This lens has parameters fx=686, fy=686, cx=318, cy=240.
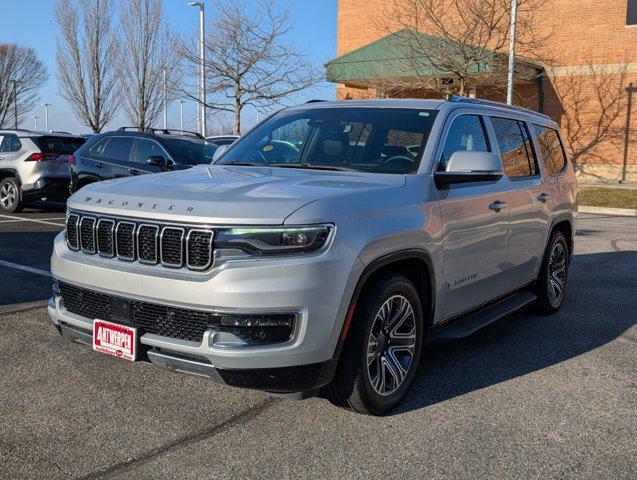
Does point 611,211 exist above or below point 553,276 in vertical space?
below

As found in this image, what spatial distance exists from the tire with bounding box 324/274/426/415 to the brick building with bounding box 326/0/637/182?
20.8 m

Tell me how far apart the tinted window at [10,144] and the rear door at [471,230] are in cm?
1214

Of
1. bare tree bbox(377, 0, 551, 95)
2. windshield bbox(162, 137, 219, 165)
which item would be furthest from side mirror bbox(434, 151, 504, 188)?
bare tree bbox(377, 0, 551, 95)

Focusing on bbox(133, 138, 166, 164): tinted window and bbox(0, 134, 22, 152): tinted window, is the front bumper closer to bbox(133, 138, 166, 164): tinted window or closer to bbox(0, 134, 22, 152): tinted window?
bbox(133, 138, 166, 164): tinted window

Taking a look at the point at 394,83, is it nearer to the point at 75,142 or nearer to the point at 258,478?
the point at 75,142

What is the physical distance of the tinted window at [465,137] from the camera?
4643 millimetres

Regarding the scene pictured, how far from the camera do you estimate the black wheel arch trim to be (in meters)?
3.50

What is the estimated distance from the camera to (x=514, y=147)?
565cm

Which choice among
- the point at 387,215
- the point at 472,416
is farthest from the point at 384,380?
the point at 387,215

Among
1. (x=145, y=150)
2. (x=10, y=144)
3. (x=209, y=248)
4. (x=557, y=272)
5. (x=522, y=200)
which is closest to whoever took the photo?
(x=209, y=248)

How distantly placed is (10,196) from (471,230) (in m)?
12.4

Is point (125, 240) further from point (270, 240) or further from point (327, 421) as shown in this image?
point (327, 421)

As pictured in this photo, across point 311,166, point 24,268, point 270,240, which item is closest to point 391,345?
point 270,240

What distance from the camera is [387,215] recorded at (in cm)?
380
